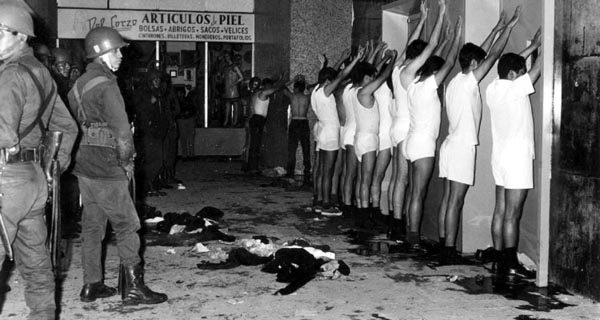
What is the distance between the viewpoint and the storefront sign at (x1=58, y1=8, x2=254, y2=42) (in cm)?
1953

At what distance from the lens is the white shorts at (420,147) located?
8312 millimetres

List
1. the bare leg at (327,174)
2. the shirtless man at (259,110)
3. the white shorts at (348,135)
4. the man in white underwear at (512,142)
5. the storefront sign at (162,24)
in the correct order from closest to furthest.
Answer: the man in white underwear at (512,142), the white shorts at (348,135), the bare leg at (327,174), the shirtless man at (259,110), the storefront sign at (162,24)

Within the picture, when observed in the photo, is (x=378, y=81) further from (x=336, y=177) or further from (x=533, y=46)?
(x=533, y=46)

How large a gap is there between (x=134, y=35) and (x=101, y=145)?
47.2 ft

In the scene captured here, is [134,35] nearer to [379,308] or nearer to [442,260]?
[442,260]

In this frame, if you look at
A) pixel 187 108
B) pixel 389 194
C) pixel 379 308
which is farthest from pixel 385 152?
pixel 187 108

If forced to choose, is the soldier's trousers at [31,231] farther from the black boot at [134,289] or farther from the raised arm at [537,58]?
the raised arm at [537,58]

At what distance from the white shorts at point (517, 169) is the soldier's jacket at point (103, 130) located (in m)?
3.41

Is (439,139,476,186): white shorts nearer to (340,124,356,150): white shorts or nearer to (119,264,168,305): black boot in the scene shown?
(340,124,356,150): white shorts

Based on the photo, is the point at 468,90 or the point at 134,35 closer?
the point at 468,90

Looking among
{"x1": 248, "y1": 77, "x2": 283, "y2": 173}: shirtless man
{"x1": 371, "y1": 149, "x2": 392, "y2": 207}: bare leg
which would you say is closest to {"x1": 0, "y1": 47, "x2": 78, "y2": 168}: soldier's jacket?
{"x1": 371, "y1": 149, "x2": 392, "y2": 207}: bare leg

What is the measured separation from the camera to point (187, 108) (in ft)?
58.6

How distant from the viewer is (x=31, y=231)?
4641 millimetres

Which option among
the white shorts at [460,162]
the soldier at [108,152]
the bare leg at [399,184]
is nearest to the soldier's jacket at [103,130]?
the soldier at [108,152]
